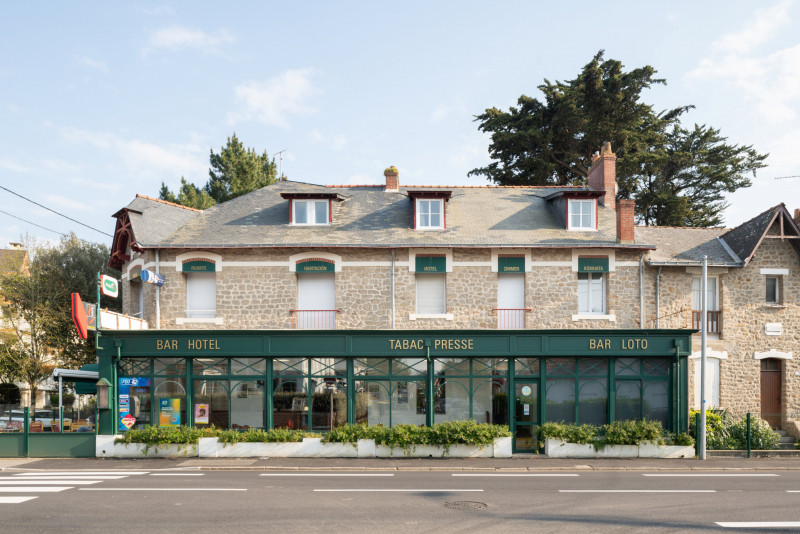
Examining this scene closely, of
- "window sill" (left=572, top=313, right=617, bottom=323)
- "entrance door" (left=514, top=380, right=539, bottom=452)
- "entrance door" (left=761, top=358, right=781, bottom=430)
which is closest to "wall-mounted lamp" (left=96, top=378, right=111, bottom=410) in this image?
"entrance door" (left=514, top=380, right=539, bottom=452)

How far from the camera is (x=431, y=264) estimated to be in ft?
65.4

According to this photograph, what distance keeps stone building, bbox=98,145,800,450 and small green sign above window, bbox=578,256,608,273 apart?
0.07 meters

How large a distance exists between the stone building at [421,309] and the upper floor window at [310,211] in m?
0.07

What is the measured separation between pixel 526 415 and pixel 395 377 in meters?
4.09

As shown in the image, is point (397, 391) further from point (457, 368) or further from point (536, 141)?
point (536, 141)

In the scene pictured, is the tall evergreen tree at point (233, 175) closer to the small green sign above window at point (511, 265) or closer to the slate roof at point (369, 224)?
the slate roof at point (369, 224)

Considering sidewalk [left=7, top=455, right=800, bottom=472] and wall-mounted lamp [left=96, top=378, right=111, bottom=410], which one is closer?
sidewalk [left=7, top=455, right=800, bottom=472]

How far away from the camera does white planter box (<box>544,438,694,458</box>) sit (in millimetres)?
17516

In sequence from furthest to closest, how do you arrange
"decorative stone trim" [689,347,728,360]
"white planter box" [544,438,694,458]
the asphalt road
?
"decorative stone trim" [689,347,728,360]
"white planter box" [544,438,694,458]
the asphalt road

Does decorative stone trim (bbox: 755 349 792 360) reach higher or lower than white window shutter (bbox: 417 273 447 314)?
lower

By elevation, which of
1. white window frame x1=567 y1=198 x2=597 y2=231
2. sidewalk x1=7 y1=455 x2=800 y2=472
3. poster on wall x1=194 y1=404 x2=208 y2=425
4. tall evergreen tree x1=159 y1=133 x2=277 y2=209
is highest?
tall evergreen tree x1=159 y1=133 x2=277 y2=209

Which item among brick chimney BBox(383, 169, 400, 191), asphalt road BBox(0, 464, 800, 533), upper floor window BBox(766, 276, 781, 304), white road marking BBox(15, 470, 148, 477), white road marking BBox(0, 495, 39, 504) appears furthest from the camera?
brick chimney BBox(383, 169, 400, 191)

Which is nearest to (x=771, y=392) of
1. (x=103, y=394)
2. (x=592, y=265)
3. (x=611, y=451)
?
(x=611, y=451)

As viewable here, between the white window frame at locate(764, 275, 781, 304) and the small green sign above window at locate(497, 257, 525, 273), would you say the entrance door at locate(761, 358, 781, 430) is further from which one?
the small green sign above window at locate(497, 257, 525, 273)
